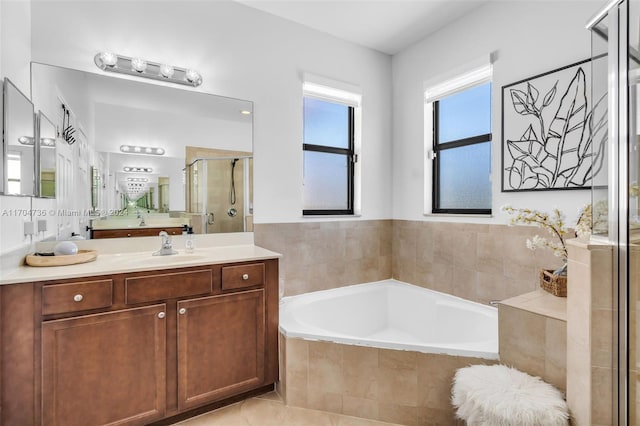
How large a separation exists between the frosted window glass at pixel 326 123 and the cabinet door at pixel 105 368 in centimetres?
195

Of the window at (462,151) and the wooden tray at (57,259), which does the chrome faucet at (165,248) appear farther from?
the window at (462,151)

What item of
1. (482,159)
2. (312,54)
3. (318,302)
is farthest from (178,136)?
(482,159)

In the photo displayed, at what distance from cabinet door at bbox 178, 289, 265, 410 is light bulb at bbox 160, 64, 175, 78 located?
1531 mm

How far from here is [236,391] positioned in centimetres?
194

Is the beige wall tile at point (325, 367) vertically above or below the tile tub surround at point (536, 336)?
below

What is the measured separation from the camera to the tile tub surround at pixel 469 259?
2.18 metres

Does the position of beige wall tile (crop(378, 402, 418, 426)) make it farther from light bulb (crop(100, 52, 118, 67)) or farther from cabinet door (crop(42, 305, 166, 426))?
light bulb (crop(100, 52, 118, 67))

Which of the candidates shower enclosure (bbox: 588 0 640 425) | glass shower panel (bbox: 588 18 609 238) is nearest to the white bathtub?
shower enclosure (bbox: 588 0 640 425)

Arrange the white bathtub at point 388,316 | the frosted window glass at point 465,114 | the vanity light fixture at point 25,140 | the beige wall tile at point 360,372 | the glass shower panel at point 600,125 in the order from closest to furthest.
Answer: the glass shower panel at point 600,125 < the vanity light fixture at point 25,140 < the beige wall tile at point 360,372 < the white bathtub at point 388,316 < the frosted window glass at point 465,114

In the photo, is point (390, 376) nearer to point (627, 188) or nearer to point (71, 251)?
point (627, 188)

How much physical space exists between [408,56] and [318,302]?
96.6 inches

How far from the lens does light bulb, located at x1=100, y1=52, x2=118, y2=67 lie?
199cm

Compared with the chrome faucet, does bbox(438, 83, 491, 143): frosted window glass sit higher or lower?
higher

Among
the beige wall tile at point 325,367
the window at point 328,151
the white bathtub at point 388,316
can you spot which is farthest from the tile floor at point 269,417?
the window at point 328,151
